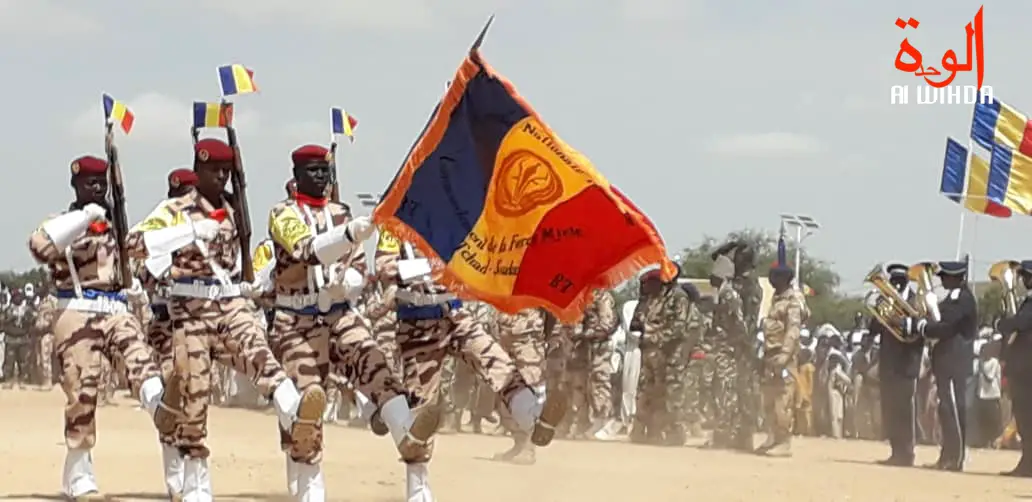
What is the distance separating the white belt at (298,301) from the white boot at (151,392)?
3.02 feet

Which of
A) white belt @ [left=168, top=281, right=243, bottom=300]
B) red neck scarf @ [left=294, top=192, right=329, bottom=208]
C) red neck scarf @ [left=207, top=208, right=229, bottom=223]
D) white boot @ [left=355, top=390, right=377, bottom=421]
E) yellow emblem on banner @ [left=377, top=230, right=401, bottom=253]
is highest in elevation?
red neck scarf @ [left=294, top=192, right=329, bottom=208]

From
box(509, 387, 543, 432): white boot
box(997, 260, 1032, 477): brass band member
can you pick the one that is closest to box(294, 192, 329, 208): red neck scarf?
box(509, 387, 543, 432): white boot

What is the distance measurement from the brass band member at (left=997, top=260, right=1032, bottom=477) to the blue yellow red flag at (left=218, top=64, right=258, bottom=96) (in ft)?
26.4

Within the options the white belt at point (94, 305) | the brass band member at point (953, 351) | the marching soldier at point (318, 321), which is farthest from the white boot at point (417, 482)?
the brass band member at point (953, 351)

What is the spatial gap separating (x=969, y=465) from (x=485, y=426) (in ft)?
26.3

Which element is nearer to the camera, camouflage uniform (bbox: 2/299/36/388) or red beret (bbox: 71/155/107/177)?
red beret (bbox: 71/155/107/177)

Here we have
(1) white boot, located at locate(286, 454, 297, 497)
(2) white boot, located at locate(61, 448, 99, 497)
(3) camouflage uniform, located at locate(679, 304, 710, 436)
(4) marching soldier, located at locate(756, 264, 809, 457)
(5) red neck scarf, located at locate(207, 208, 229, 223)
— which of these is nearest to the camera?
(5) red neck scarf, located at locate(207, 208, 229, 223)

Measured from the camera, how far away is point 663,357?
778 inches

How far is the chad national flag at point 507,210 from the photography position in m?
9.25

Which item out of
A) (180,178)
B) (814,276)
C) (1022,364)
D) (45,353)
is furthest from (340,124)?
(814,276)

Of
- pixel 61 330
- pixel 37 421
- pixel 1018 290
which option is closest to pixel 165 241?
pixel 61 330

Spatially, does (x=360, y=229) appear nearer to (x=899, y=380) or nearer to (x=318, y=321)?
(x=318, y=321)

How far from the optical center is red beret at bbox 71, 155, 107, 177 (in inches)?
426

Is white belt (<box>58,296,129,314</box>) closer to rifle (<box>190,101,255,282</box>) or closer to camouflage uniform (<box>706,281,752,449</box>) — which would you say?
rifle (<box>190,101,255,282</box>)
